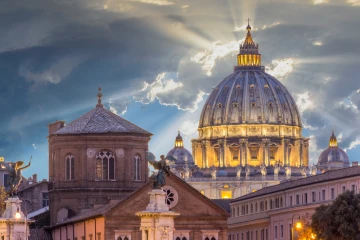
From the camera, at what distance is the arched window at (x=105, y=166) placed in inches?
5468

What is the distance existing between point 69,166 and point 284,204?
27838mm

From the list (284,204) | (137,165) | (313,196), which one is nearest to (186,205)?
(137,165)

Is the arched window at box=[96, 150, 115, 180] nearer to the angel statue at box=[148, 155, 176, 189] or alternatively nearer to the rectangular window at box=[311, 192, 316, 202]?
the rectangular window at box=[311, 192, 316, 202]

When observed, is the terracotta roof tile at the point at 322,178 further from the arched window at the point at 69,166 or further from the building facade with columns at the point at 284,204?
the arched window at the point at 69,166

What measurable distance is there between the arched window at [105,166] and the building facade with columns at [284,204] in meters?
15.2

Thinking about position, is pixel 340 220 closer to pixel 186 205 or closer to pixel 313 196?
pixel 186 205

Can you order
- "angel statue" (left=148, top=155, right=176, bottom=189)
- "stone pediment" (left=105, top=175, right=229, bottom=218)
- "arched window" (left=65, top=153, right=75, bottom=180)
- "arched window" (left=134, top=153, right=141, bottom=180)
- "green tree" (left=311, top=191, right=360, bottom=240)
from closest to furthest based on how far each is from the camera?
1. "angel statue" (left=148, top=155, right=176, bottom=189)
2. "green tree" (left=311, top=191, right=360, bottom=240)
3. "stone pediment" (left=105, top=175, right=229, bottom=218)
4. "arched window" (left=134, top=153, right=141, bottom=180)
5. "arched window" (left=65, top=153, right=75, bottom=180)

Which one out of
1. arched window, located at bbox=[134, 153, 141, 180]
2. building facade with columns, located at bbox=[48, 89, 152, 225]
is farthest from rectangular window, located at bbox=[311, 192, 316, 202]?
arched window, located at bbox=[134, 153, 141, 180]

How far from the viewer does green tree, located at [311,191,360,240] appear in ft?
377

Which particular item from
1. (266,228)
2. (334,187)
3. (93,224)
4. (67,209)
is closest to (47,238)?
(67,209)

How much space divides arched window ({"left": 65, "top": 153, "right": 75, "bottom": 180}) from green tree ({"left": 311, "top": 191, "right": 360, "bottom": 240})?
25.9 m

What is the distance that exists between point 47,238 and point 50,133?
10.7 m

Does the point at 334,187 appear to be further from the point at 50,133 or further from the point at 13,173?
the point at 13,173

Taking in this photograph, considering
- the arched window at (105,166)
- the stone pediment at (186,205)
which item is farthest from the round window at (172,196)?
the arched window at (105,166)
